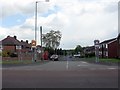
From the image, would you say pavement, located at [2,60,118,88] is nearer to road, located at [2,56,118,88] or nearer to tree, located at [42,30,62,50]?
road, located at [2,56,118,88]

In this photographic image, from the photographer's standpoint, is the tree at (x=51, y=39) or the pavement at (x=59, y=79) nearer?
the pavement at (x=59, y=79)

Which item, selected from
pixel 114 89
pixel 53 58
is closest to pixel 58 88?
pixel 114 89

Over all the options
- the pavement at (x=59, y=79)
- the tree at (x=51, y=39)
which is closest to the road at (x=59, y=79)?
the pavement at (x=59, y=79)

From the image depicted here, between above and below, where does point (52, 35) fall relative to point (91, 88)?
above

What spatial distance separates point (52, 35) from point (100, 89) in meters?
148

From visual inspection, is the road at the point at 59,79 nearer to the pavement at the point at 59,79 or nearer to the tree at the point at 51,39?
the pavement at the point at 59,79

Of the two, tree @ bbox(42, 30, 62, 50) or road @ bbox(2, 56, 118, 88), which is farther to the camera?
tree @ bbox(42, 30, 62, 50)

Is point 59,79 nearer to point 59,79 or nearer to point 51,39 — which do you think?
point 59,79

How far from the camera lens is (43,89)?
Result: 14992 mm

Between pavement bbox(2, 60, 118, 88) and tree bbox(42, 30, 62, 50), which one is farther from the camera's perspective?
tree bbox(42, 30, 62, 50)

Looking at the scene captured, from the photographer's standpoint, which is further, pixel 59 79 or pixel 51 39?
pixel 51 39

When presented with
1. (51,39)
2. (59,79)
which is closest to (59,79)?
(59,79)

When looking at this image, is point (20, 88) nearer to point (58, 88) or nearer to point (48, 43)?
point (58, 88)

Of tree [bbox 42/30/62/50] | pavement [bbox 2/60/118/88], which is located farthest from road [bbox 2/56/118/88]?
tree [bbox 42/30/62/50]
